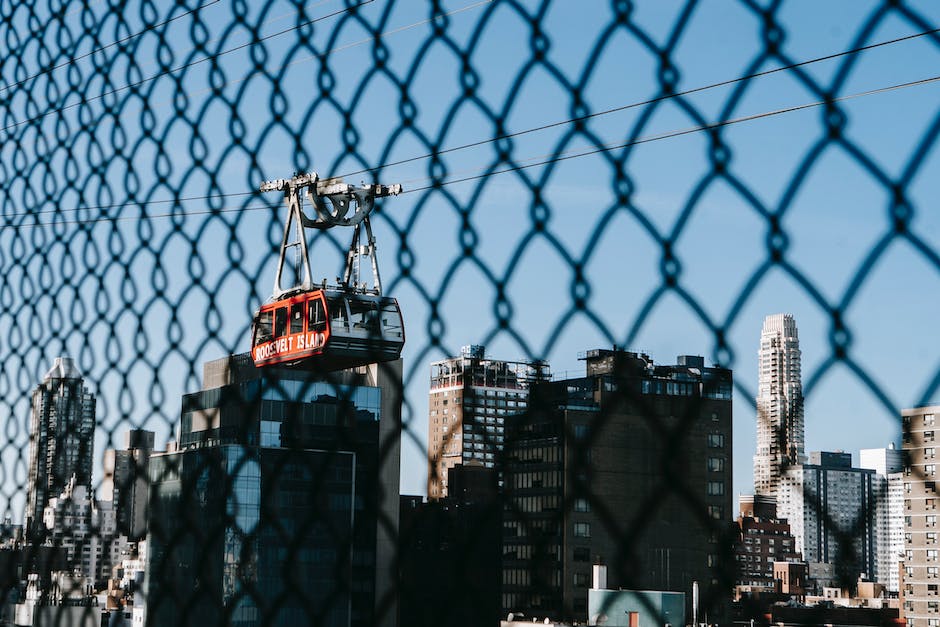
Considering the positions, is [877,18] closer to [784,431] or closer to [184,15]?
[784,431]

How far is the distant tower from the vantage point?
146 cm

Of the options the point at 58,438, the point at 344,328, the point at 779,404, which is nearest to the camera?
the point at 779,404

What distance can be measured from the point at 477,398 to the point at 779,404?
588mm

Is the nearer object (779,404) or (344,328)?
(779,404)

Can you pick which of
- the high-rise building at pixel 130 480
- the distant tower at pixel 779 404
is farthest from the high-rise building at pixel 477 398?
the high-rise building at pixel 130 480

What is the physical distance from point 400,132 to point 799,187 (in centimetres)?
95

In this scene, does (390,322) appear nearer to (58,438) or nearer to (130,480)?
(130,480)

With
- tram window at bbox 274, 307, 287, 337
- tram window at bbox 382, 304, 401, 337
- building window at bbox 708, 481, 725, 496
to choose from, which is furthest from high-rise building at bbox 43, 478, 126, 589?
building window at bbox 708, 481, 725, 496

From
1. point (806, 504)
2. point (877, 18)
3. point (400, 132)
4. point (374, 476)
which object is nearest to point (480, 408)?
point (374, 476)

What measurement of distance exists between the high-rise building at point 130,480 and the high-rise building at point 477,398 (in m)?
1.02

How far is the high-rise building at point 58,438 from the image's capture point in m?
3.45

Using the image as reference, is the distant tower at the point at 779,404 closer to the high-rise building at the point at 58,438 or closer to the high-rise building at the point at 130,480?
the high-rise building at the point at 130,480

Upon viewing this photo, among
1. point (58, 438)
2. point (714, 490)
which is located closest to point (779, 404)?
point (714, 490)

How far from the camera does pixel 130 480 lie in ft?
10.6
